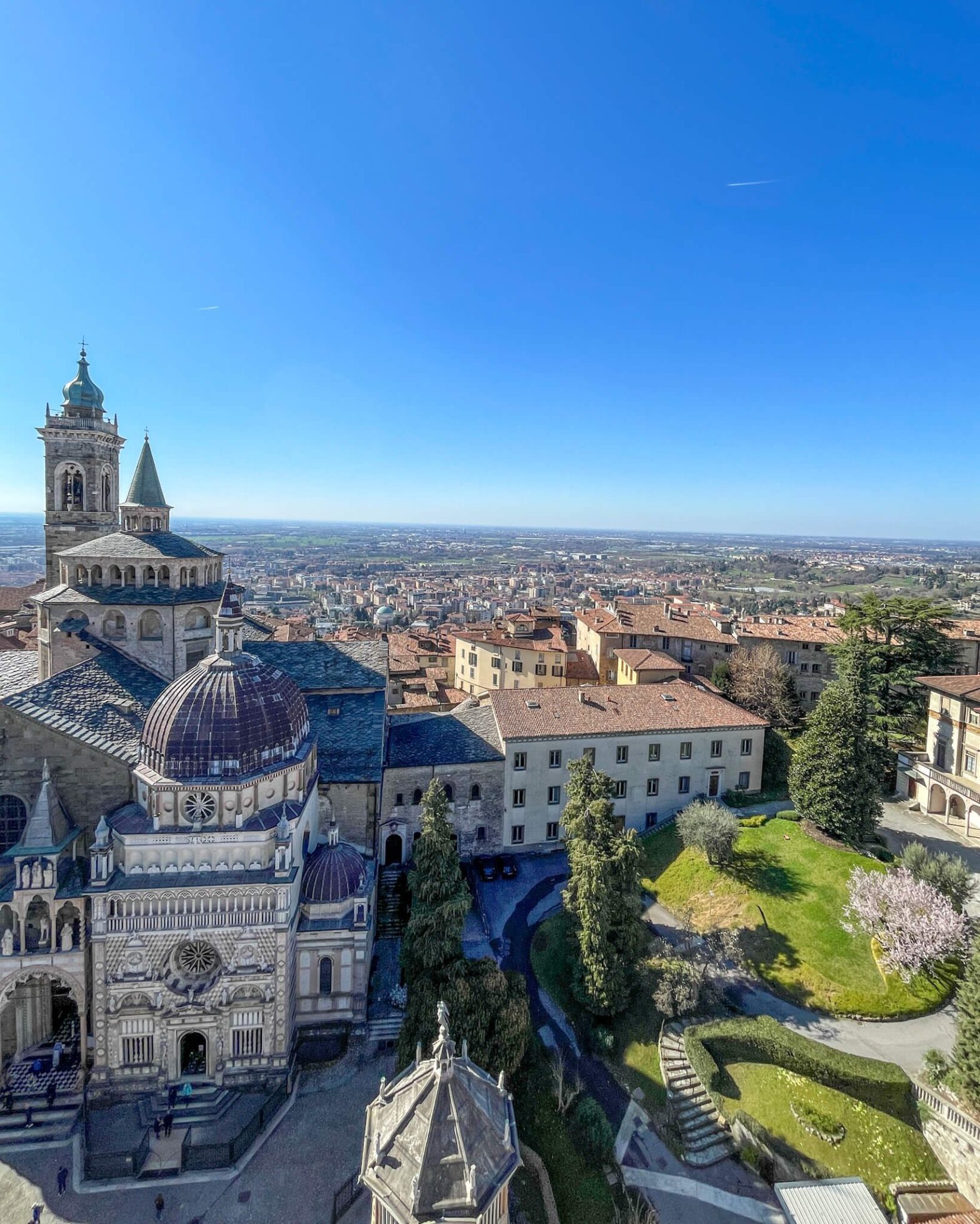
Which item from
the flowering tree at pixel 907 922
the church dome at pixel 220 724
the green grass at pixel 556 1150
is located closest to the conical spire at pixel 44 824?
the church dome at pixel 220 724

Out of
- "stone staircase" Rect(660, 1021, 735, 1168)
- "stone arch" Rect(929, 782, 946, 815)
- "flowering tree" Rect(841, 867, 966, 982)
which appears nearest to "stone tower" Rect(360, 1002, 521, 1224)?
"stone staircase" Rect(660, 1021, 735, 1168)

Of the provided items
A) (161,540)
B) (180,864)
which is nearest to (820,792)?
(180,864)

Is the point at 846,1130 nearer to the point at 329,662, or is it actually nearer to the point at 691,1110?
the point at 691,1110

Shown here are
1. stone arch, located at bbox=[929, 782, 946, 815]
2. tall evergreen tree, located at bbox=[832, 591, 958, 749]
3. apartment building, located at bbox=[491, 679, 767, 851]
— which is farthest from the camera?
tall evergreen tree, located at bbox=[832, 591, 958, 749]

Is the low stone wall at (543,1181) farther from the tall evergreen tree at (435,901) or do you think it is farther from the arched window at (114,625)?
the arched window at (114,625)

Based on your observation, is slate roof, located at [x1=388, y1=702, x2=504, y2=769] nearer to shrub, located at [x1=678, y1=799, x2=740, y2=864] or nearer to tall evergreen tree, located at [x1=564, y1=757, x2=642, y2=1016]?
tall evergreen tree, located at [x1=564, y1=757, x2=642, y2=1016]
